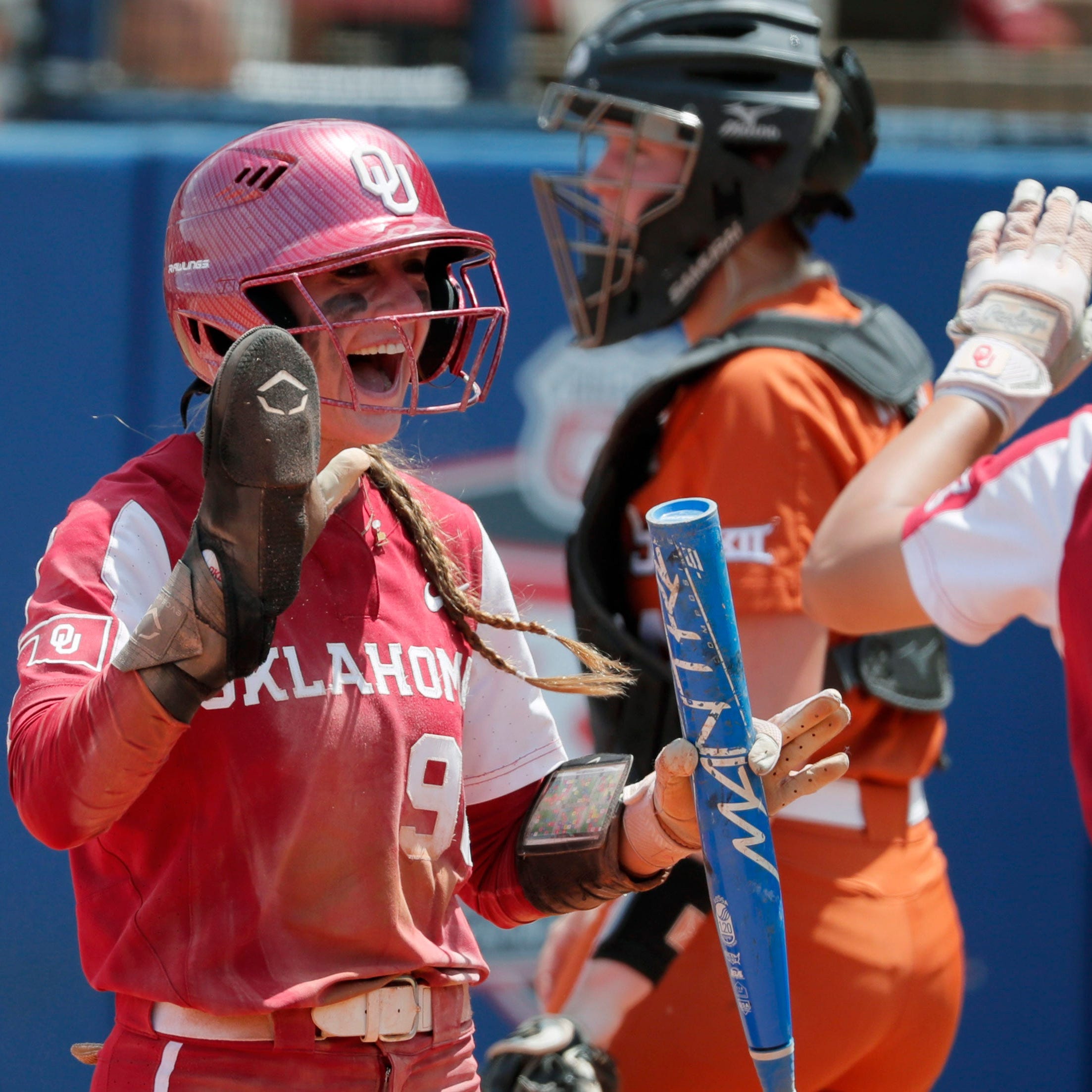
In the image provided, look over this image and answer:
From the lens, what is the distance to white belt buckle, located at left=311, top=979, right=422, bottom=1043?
164 cm

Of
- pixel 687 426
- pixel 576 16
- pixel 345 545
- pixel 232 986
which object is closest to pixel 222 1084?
pixel 232 986

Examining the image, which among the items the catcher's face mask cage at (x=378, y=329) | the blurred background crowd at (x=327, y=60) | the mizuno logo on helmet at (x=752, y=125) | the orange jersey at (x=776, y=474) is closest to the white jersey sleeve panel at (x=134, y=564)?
the catcher's face mask cage at (x=378, y=329)

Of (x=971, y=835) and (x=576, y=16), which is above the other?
(x=576, y=16)

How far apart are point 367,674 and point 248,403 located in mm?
412

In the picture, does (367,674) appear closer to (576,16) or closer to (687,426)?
(687,426)

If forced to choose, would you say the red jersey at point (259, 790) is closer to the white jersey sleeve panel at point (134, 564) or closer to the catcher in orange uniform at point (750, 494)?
the white jersey sleeve panel at point (134, 564)

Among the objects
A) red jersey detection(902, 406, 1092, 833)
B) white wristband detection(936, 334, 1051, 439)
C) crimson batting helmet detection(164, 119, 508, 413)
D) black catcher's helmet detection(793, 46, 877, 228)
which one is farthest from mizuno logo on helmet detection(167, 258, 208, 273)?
black catcher's helmet detection(793, 46, 877, 228)

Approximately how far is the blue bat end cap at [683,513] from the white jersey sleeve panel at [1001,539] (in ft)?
1.26

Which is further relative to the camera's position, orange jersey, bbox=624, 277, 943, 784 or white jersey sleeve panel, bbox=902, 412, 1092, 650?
orange jersey, bbox=624, 277, 943, 784

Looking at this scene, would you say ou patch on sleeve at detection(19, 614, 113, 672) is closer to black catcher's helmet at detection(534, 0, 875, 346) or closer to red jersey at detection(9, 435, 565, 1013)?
red jersey at detection(9, 435, 565, 1013)

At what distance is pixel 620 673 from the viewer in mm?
2410

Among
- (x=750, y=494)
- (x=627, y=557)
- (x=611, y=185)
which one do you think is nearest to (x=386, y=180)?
(x=750, y=494)

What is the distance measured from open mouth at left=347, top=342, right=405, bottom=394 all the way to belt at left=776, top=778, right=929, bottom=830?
1022 millimetres

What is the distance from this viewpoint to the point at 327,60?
5586 millimetres
